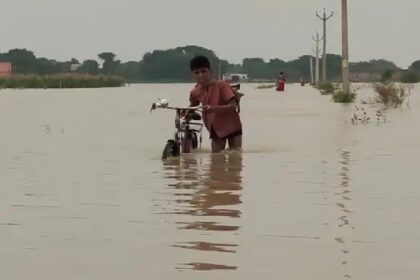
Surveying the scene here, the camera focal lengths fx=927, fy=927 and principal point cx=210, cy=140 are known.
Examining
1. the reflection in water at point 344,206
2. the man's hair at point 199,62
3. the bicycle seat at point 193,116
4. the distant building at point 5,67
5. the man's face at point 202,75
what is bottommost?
the reflection in water at point 344,206

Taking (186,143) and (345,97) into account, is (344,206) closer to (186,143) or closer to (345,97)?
(186,143)

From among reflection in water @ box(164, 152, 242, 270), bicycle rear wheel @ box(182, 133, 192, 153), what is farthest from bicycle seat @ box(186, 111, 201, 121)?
reflection in water @ box(164, 152, 242, 270)

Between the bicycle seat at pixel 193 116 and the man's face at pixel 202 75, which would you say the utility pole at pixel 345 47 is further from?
the man's face at pixel 202 75

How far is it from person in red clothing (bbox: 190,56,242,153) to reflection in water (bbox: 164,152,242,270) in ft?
1.06

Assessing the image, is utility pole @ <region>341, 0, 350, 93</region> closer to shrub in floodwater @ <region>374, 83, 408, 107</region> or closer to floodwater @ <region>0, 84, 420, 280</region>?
shrub in floodwater @ <region>374, 83, 408, 107</region>

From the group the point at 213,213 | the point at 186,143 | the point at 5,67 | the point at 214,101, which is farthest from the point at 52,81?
the point at 213,213

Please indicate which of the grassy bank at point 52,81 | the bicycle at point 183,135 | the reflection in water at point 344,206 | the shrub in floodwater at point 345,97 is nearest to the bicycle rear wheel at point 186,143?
the bicycle at point 183,135

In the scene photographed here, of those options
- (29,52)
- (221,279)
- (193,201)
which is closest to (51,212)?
(193,201)

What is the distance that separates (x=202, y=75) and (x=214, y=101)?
1.12 ft

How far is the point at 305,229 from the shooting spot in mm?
5883

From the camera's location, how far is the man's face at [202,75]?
10.5m

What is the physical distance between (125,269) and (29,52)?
106409 mm

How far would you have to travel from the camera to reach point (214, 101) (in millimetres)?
10633

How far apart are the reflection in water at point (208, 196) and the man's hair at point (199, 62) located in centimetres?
108
